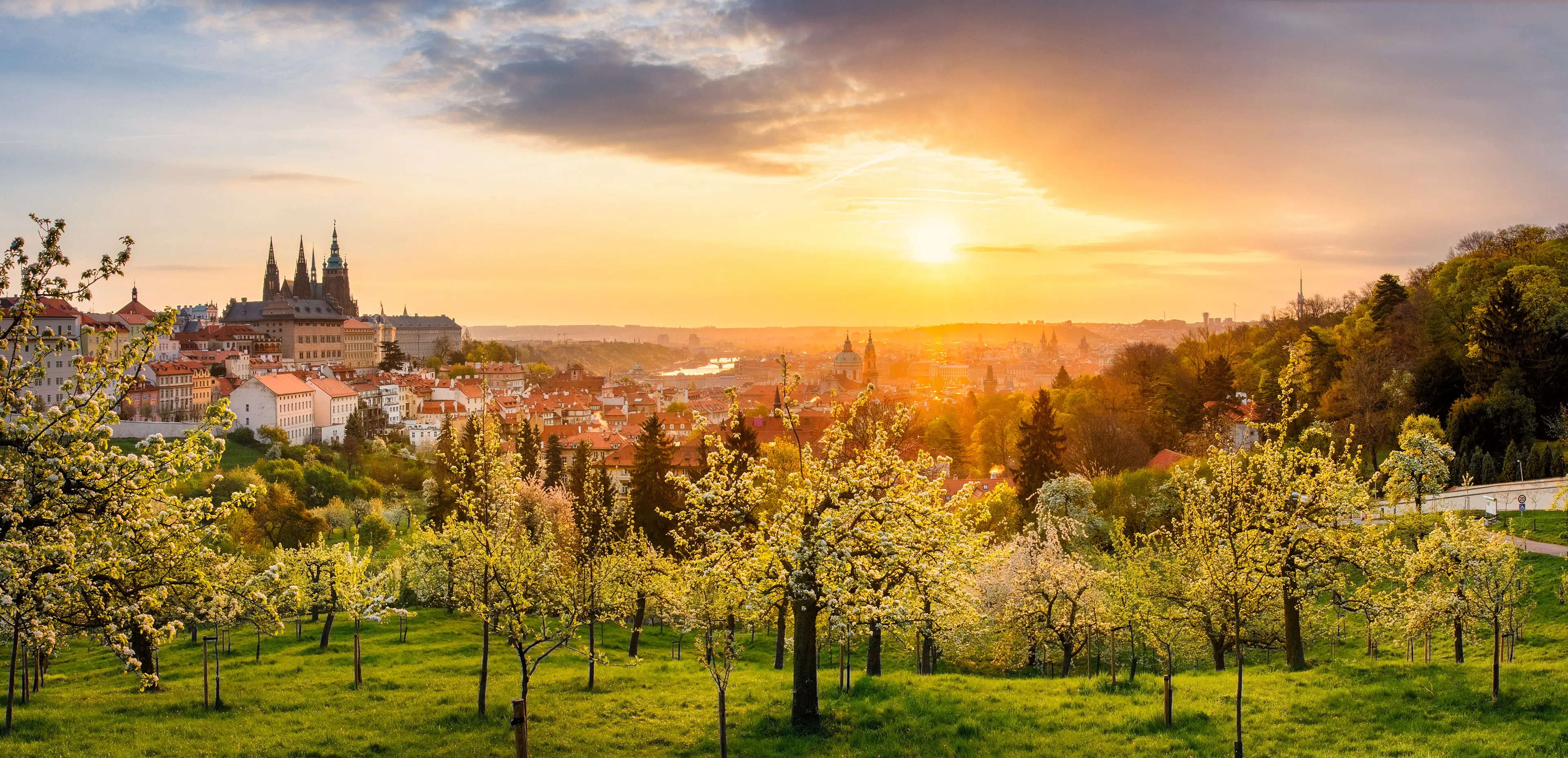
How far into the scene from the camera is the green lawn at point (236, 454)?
8606 centimetres

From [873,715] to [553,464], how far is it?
173 ft

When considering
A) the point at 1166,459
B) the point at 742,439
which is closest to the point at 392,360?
the point at 742,439

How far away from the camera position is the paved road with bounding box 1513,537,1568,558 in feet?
89.2

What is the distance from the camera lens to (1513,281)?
49.0 meters

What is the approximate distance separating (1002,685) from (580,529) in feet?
84.7

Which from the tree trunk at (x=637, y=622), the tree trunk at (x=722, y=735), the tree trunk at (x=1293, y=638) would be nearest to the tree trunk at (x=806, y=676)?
the tree trunk at (x=722, y=735)

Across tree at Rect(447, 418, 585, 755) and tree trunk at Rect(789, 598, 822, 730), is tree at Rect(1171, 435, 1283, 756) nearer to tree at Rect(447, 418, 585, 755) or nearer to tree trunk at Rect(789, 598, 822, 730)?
tree trunk at Rect(789, 598, 822, 730)

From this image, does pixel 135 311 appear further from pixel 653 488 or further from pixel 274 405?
pixel 653 488

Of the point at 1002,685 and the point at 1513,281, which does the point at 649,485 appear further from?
the point at 1513,281

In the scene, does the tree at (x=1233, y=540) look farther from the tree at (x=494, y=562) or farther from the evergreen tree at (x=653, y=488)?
the evergreen tree at (x=653, y=488)

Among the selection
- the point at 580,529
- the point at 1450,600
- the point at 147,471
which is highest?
the point at 147,471

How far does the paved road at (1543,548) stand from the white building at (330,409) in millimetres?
115111

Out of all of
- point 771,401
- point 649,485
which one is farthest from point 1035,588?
point 771,401

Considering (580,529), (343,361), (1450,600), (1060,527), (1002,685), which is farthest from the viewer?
(343,361)
